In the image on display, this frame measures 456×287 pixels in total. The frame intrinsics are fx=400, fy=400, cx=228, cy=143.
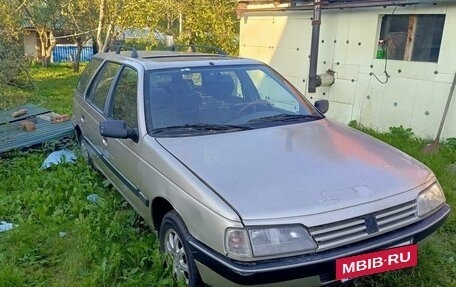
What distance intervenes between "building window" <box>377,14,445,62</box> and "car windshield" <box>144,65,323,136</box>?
3.16 metres

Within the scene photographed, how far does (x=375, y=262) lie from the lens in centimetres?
211

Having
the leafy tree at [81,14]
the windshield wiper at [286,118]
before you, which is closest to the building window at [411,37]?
the windshield wiper at [286,118]

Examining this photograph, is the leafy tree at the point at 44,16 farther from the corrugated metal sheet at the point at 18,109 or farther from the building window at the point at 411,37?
the building window at the point at 411,37

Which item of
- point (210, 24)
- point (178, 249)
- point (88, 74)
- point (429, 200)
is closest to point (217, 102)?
point (178, 249)

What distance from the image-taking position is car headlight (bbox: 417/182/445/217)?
235 centimetres

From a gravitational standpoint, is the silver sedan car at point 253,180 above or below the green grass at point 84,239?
above

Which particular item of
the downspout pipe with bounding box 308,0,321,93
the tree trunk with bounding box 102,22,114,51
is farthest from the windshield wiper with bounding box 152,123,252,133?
the tree trunk with bounding box 102,22,114,51

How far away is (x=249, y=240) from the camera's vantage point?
77.9 inches

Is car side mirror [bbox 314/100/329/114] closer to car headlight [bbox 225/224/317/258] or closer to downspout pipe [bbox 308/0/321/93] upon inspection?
car headlight [bbox 225/224/317/258]

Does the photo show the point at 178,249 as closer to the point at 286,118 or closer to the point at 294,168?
the point at 294,168

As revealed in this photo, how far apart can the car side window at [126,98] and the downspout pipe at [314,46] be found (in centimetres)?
386

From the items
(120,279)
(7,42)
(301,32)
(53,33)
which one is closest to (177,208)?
(120,279)

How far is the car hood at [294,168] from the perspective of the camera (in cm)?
208

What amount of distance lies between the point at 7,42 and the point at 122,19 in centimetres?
626
